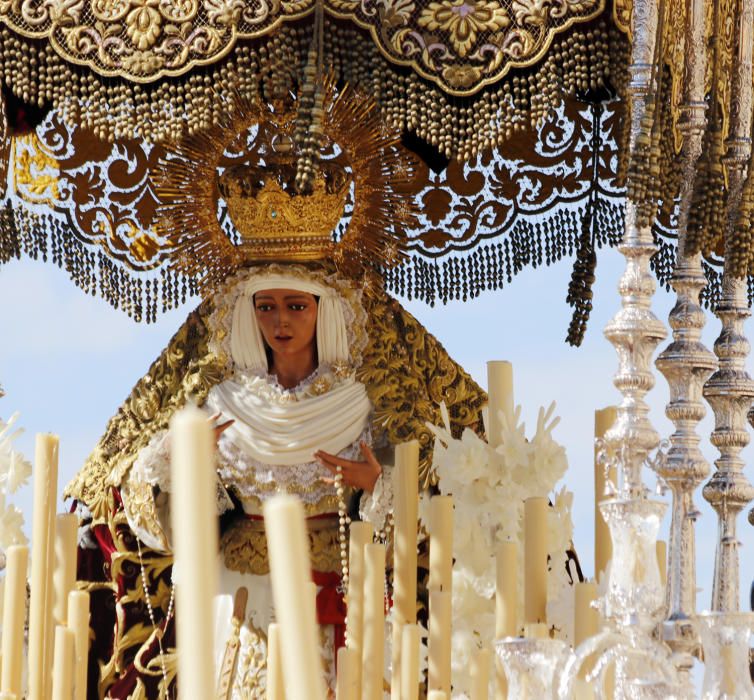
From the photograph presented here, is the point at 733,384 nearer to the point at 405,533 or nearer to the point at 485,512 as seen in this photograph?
the point at 485,512

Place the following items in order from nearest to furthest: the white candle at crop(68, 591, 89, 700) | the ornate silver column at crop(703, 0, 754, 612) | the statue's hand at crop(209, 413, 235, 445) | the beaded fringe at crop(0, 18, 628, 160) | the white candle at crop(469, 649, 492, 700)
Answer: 1. the white candle at crop(68, 591, 89, 700)
2. the white candle at crop(469, 649, 492, 700)
3. the ornate silver column at crop(703, 0, 754, 612)
4. the beaded fringe at crop(0, 18, 628, 160)
5. the statue's hand at crop(209, 413, 235, 445)

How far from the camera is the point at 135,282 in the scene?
4652mm

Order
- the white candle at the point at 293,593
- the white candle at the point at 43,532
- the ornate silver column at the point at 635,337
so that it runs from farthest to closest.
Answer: the ornate silver column at the point at 635,337 → the white candle at the point at 43,532 → the white candle at the point at 293,593

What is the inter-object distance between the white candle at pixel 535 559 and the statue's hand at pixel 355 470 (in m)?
1.78

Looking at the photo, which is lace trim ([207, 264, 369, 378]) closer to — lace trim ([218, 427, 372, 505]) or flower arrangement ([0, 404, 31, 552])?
lace trim ([218, 427, 372, 505])

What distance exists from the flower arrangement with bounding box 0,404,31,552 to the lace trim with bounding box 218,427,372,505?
33.2 inches

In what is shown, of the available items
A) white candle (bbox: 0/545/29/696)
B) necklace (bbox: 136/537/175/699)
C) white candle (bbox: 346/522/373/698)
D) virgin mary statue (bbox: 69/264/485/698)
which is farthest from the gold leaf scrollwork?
white candle (bbox: 0/545/29/696)

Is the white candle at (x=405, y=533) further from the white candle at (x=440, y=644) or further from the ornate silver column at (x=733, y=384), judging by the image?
the ornate silver column at (x=733, y=384)

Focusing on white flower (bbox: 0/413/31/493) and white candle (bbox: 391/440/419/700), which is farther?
white flower (bbox: 0/413/31/493)

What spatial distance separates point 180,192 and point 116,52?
2.75 ft

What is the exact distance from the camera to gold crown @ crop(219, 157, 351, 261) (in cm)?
454

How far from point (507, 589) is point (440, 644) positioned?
157mm

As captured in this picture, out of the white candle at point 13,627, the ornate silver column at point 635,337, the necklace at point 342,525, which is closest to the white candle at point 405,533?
the ornate silver column at point 635,337

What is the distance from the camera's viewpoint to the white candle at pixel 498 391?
2.98 metres
